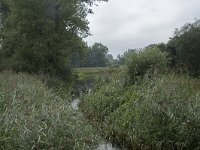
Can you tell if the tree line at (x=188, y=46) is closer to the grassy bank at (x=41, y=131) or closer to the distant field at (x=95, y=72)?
the distant field at (x=95, y=72)

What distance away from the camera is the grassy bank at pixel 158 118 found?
11.6 m

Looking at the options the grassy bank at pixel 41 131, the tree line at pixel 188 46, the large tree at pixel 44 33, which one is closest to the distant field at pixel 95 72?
the large tree at pixel 44 33

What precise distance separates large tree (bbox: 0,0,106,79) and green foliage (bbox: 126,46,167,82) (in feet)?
49.2

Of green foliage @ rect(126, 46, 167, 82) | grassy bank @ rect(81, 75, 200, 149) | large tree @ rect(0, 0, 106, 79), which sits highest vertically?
large tree @ rect(0, 0, 106, 79)

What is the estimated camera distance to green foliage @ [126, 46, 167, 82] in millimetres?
21328

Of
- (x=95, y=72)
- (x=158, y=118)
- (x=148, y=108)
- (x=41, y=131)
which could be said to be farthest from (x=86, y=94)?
(x=95, y=72)

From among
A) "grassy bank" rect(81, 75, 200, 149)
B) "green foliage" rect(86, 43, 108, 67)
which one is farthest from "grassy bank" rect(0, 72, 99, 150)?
"green foliage" rect(86, 43, 108, 67)

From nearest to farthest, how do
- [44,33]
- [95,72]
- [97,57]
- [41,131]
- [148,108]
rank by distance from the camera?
[41,131] → [148,108] → [44,33] → [95,72] → [97,57]

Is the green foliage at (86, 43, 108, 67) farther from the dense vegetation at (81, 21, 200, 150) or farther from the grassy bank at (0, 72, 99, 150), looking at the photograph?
the grassy bank at (0, 72, 99, 150)

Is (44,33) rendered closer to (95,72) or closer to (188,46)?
(188,46)

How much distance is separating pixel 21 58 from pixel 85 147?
92.9 feet

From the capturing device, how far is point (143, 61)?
70.9 feet

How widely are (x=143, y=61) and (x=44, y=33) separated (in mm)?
16492

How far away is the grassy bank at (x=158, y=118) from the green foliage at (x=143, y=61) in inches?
138
